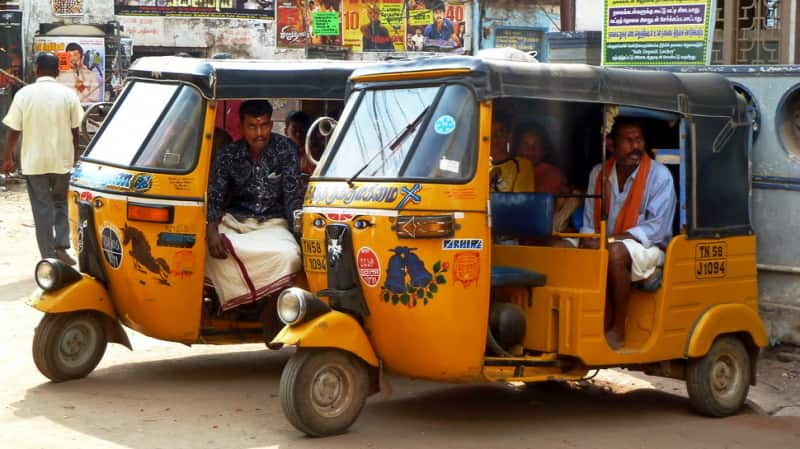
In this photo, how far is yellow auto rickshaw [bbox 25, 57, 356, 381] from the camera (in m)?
7.14

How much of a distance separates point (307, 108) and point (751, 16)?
15.4ft

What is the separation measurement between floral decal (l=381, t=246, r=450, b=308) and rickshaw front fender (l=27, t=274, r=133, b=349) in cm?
217

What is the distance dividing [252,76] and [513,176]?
1.72 m

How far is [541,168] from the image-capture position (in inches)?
300

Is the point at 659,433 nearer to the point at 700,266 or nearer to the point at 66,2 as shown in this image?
the point at 700,266

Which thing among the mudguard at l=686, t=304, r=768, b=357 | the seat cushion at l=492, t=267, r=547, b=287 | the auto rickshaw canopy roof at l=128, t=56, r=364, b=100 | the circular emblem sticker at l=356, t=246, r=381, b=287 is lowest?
the mudguard at l=686, t=304, r=768, b=357

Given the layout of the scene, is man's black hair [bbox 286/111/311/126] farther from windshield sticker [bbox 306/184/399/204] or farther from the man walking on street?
the man walking on street

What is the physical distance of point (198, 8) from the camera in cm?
2700

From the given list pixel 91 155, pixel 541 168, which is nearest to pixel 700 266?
pixel 541 168

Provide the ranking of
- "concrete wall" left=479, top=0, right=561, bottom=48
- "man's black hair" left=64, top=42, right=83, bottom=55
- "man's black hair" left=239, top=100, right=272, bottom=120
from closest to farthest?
"man's black hair" left=239, top=100, right=272, bottom=120 < "man's black hair" left=64, top=42, right=83, bottom=55 < "concrete wall" left=479, top=0, right=561, bottom=48

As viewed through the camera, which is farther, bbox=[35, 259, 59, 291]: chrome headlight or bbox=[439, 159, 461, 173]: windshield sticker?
bbox=[35, 259, 59, 291]: chrome headlight

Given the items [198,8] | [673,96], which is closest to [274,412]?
[673,96]

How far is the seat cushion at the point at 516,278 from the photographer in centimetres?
649

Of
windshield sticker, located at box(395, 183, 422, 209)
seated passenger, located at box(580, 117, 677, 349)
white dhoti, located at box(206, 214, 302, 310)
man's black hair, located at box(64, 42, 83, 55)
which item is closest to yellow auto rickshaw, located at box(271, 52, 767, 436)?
windshield sticker, located at box(395, 183, 422, 209)
